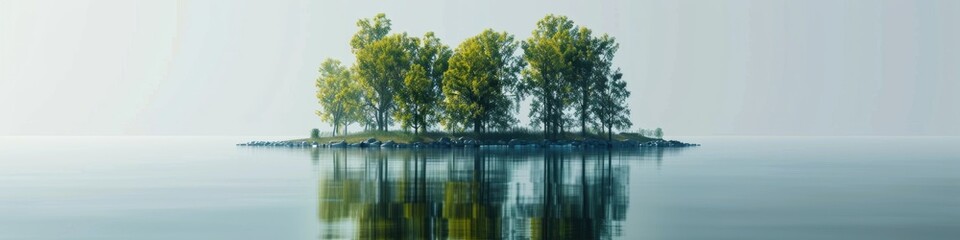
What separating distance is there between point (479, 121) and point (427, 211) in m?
87.3

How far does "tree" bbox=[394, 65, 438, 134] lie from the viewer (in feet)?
400

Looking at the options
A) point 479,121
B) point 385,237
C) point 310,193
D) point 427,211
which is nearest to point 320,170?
point 310,193

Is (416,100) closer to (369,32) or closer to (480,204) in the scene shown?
(369,32)

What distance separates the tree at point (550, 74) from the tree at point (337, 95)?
850 inches

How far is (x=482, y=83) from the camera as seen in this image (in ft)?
390

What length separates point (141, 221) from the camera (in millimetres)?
34031

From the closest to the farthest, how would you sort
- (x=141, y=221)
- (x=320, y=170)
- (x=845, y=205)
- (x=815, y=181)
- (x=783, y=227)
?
(x=783, y=227) < (x=141, y=221) < (x=845, y=205) < (x=815, y=181) < (x=320, y=170)

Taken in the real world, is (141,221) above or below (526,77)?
below

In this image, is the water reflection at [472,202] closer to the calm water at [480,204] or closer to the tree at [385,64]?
the calm water at [480,204]

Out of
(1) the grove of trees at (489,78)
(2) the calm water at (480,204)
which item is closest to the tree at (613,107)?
(1) the grove of trees at (489,78)

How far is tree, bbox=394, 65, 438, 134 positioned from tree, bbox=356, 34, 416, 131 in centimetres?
145

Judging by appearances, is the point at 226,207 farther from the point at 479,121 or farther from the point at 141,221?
the point at 479,121

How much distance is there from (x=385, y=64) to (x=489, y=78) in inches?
500

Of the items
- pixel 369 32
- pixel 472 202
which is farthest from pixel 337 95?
pixel 472 202
